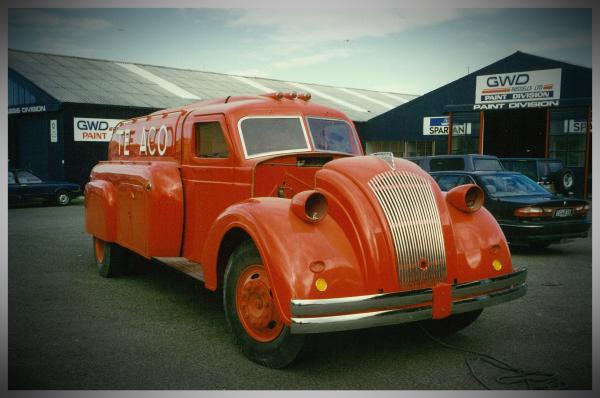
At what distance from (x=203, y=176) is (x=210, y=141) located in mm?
388

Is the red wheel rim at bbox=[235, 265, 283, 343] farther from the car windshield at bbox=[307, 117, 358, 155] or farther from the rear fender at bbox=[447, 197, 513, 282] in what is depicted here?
the car windshield at bbox=[307, 117, 358, 155]

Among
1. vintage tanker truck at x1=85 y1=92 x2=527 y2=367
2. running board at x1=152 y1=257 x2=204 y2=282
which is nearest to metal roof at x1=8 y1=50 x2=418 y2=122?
running board at x1=152 y1=257 x2=204 y2=282

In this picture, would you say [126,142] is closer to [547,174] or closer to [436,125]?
[547,174]

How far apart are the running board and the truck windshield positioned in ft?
4.19

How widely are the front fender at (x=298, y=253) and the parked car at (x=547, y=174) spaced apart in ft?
38.3

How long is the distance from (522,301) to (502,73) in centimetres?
1765

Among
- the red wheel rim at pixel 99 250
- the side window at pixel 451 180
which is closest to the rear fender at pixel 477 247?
the red wheel rim at pixel 99 250

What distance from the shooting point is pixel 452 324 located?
183 inches

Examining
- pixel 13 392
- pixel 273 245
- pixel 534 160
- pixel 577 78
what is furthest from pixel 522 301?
pixel 577 78

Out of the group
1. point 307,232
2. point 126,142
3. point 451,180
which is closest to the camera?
point 307,232

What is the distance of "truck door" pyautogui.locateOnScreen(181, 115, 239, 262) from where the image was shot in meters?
5.22

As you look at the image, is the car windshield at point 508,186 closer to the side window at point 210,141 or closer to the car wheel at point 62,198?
the side window at point 210,141

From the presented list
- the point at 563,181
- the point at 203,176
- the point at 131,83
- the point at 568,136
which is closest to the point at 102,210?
the point at 203,176

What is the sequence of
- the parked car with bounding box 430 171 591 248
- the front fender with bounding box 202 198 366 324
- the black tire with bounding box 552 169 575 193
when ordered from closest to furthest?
the front fender with bounding box 202 198 366 324
the parked car with bounding box 430 171 591 248
the black tire with bounding box 552 169 575 193
